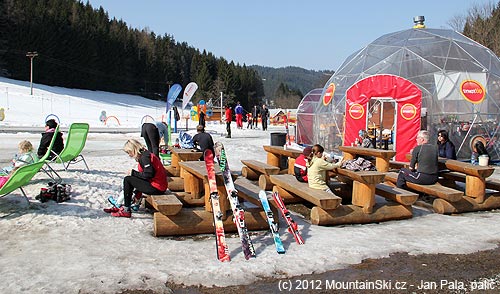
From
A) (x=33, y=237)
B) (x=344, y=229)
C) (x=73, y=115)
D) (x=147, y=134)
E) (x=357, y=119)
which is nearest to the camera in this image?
(x=33, y=237)

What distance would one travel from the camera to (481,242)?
18.5 ft

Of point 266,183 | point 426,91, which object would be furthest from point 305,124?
point 266,183

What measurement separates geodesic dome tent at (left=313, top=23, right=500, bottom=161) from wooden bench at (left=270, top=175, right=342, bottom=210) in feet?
23.4

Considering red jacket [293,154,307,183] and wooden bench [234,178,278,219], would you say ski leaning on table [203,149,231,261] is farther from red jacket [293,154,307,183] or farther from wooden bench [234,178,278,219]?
red jacket [293,154,307,183]

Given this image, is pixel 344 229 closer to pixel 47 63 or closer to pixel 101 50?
pixel 47 63

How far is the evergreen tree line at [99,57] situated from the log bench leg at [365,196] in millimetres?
62277

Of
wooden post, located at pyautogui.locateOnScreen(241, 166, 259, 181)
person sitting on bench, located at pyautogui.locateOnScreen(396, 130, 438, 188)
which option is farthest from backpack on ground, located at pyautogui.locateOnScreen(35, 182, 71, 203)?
person sitting on bench, located at pyautogui.locateOnScreen(396, 130, 438, 188)

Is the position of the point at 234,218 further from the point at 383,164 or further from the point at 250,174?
the point at 250,174

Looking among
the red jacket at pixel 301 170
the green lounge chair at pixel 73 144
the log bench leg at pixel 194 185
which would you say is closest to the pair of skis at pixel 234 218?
the log bench leg at pixel 194 185

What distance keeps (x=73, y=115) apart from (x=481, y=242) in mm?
40519

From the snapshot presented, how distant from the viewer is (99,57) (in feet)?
243

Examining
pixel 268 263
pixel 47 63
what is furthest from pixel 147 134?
pixel 47 63

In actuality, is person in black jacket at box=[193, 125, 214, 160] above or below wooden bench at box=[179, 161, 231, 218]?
above

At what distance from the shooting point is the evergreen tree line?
60.4 meters
